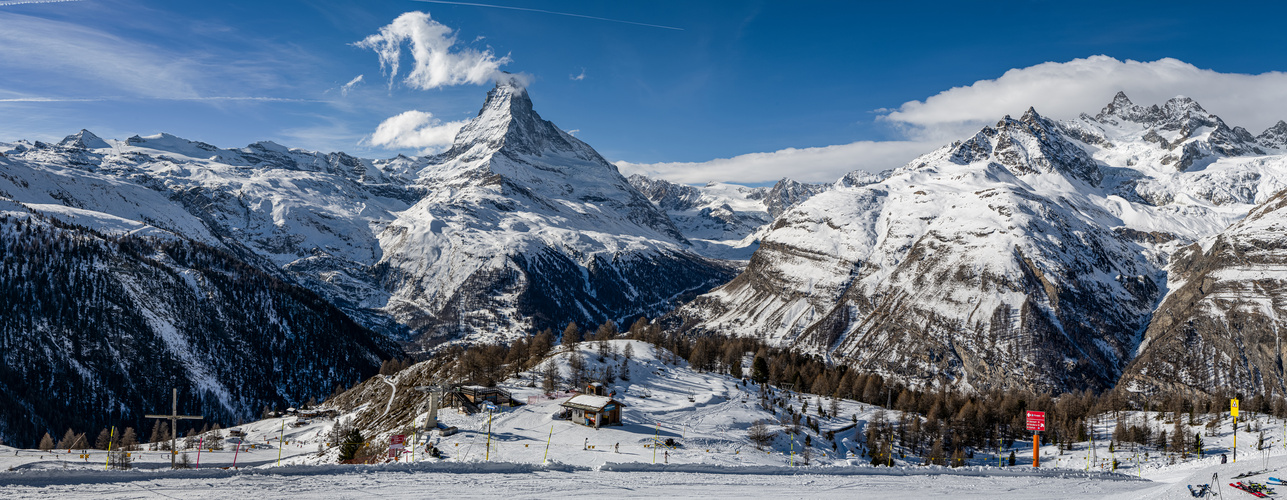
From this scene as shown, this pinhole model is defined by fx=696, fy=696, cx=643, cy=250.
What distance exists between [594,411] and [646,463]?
95.6 feet

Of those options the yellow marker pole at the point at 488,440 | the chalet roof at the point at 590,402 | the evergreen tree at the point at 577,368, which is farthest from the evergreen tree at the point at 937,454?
the yellow marker pole at the point at 488,440

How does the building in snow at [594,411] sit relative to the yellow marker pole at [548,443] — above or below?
above

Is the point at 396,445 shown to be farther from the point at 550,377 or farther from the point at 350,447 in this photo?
the point at 550,377

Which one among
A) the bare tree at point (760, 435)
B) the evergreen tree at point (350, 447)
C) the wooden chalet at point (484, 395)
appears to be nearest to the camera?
the evergreen tree at point (350, 447)

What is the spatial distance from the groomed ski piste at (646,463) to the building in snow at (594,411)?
1.78 m

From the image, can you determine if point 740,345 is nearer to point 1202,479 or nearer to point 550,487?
point 1202,479

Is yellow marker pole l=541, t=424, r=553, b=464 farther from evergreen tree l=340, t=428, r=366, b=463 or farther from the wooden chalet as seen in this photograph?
evergreen tree l=340, t=428, r=366, b=463

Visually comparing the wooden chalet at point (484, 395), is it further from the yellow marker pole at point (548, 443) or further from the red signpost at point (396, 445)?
the red signpost at point (396, 445)

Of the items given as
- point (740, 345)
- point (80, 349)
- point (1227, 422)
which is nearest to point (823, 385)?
point (740, 345)

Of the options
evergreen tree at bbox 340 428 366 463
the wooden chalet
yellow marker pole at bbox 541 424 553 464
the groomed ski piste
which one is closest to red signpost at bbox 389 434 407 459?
the groomed ski piste

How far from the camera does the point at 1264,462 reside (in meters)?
64.1

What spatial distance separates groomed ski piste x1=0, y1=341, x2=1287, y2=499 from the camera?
43.5 metres

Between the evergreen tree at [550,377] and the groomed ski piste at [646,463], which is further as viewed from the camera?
the evergreen tree at [550,377]

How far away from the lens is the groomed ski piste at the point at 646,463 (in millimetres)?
43469
